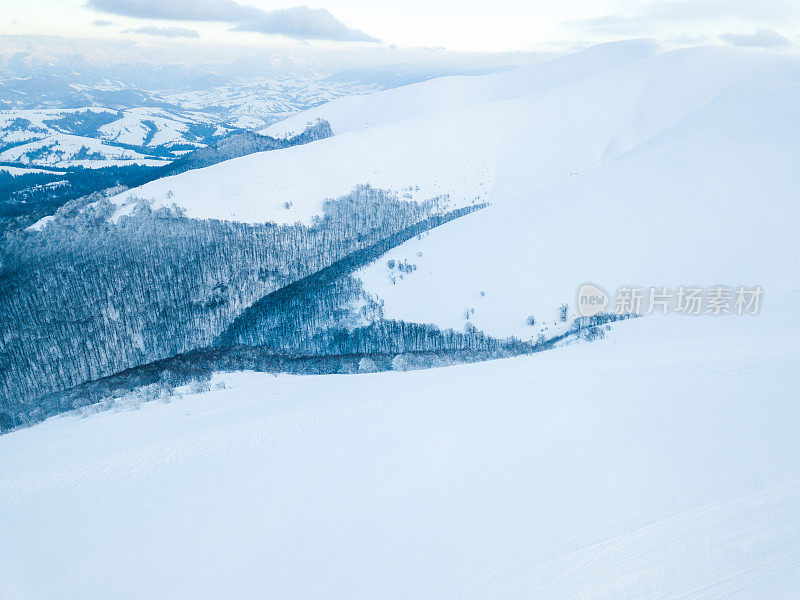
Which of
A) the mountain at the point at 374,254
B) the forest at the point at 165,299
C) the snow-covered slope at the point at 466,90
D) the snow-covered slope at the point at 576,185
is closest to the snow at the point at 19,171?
the snow-covered slope at the point at 466,90

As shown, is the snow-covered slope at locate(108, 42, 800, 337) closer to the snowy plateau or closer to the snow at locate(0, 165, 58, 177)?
the snowy plateau

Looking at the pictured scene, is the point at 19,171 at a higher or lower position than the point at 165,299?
higher

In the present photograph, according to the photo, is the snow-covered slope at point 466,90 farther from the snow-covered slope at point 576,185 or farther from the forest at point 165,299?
the forest at point 165,299

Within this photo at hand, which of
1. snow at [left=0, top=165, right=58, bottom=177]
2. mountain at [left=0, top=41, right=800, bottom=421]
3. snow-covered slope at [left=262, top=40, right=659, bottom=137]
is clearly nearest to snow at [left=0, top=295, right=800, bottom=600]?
mountain at [left=0, top=41, right=800, bottom=421]

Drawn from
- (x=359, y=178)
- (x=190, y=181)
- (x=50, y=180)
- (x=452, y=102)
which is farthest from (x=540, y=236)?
(x=50, y=180)

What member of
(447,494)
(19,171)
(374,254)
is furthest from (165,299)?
(19,171)

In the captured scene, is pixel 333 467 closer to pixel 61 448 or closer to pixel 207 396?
pixel 61 448

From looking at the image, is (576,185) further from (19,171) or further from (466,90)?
(19,171)
